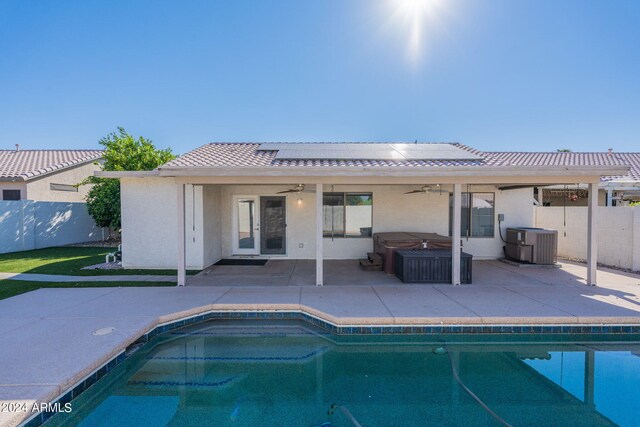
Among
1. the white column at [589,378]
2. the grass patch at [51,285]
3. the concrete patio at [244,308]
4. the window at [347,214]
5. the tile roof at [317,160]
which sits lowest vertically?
the white column at [589,378]

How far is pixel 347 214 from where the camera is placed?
10.3 metres

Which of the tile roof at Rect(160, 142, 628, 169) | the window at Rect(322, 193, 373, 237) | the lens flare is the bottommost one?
the window at Rect(322, 193, 373, 237)

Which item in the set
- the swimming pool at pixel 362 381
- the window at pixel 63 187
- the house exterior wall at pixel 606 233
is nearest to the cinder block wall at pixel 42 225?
the window at pixel 63 187

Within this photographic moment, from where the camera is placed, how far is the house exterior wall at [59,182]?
14.5 metres

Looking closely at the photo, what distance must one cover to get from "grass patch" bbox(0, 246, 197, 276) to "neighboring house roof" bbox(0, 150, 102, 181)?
14.3 ft

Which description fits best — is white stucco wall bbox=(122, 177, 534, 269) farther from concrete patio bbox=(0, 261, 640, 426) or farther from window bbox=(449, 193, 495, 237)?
concrete patio bbox=(0, 261, 640, 426)

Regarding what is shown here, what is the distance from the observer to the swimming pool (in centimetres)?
321

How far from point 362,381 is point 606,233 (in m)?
9.82

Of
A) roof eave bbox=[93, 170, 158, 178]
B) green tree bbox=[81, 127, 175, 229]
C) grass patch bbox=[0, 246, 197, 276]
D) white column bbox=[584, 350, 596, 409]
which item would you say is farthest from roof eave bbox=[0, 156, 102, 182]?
white column bbox=[584, 350, 596, 409]

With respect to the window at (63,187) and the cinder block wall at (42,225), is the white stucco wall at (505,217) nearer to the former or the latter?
the cinder block wall at (42,225)

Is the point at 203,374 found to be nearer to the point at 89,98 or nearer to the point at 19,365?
the point at 19,365

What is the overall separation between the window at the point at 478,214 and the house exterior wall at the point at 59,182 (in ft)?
54.2

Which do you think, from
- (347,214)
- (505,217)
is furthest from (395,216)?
(505,217)

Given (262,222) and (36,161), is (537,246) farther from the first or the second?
(36,161)
